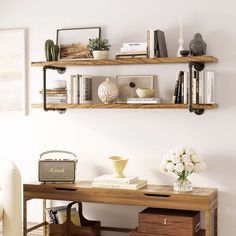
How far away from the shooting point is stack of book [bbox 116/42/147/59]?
13.7 ft

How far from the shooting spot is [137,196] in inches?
159

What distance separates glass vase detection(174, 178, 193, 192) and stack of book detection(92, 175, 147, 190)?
29cm

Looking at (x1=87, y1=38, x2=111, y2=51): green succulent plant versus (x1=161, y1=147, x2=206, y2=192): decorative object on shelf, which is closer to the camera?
(x1=161, y1=147, x2=206, y2=192): decorative object on shelf

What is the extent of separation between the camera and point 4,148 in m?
4.84

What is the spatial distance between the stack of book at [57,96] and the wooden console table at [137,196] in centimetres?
64

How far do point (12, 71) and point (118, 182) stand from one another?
139 cm

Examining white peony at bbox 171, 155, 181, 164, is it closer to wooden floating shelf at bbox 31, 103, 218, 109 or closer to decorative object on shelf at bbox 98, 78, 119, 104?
wooden floating shelf at bbox 31, 103, 218, 109

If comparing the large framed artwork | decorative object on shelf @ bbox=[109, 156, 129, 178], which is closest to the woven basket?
decorative object on shelf @ bbox=[109, 156, 129, 178]

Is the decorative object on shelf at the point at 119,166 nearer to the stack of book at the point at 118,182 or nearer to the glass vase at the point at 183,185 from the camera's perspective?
the stack of book at the point at 118,182

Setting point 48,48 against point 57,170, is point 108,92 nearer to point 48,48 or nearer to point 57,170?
point 48,48

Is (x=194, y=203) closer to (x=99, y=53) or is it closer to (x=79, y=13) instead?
(x=99, y=53)

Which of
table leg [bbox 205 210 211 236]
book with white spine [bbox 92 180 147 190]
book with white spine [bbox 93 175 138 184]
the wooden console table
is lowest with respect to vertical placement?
table leg [bbox 205 210 211 236]

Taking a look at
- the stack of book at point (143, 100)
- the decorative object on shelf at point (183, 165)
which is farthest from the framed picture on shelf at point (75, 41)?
the decorative object on shelf at point (183, 165)

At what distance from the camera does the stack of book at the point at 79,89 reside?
14.4 ft
